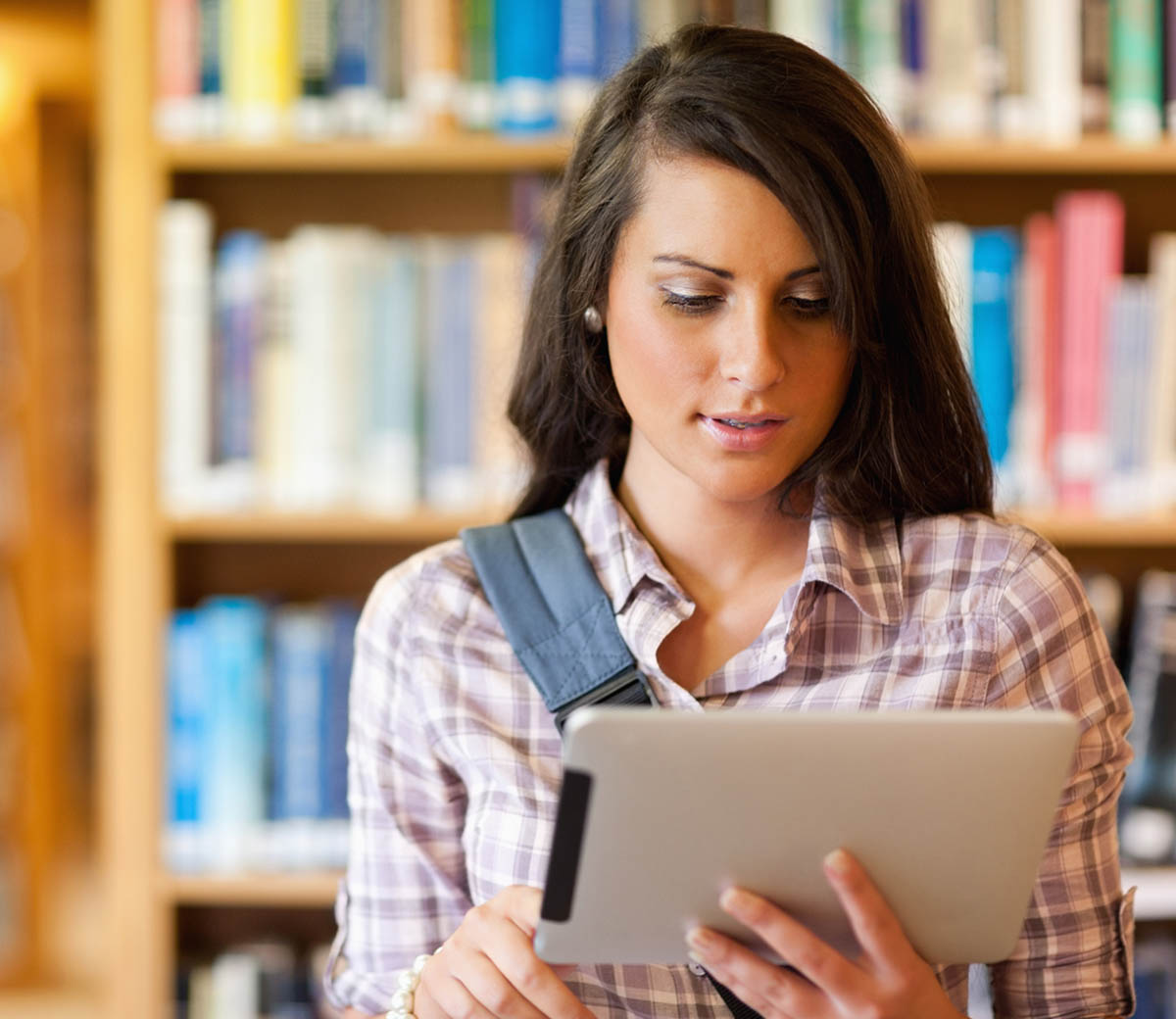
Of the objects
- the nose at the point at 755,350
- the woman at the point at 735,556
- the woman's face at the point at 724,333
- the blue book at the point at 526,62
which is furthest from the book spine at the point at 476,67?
the nose at the point at 755,350

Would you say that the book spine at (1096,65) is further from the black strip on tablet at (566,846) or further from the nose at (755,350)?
the black strip on tablet at (566,846)

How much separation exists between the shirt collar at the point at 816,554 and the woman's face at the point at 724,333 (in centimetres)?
6

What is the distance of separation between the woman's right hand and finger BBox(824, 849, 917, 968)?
193 millimetres

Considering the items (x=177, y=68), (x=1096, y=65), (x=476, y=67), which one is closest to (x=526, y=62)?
(x=476, y=67)

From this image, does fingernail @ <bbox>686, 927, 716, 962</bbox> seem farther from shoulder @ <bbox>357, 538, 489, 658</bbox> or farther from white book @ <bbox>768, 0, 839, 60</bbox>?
white book @ <bbox>768, 0, 839, 60</bbox>

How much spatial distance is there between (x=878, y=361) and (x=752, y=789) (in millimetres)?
407

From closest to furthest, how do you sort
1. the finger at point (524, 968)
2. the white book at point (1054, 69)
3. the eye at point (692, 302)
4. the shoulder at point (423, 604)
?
1. the finger at point (524, 968)
2. the eye at point (692, 302)
3. the shoulder at point (423, 604)
4. the white book at point (1054, 69)

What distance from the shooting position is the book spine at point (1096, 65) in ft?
5.79

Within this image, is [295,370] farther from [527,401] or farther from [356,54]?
[527,401]

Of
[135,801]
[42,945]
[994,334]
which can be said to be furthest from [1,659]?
[994,334]

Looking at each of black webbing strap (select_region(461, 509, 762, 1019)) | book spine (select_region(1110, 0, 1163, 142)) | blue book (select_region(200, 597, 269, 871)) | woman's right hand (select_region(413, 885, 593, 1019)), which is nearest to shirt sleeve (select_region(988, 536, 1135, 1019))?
black webbing strap (select_region(461, 509, 762, 1019))

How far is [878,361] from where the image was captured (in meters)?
1.06

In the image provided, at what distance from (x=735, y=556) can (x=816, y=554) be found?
8 centimetres

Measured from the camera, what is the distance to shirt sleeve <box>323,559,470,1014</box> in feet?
3.67
